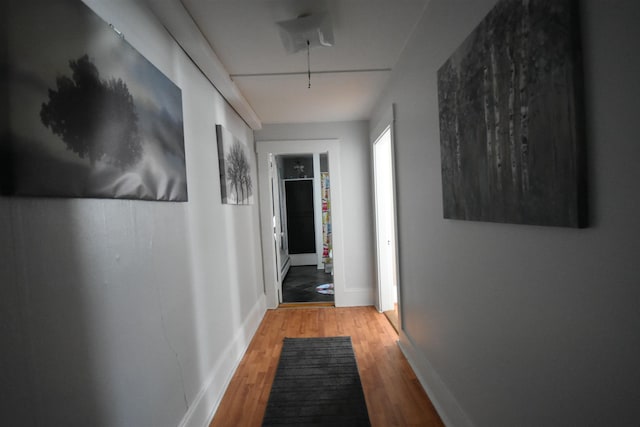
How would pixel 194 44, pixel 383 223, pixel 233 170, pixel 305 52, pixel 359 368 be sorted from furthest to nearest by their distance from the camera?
pixel 383 223, pixel 233 170, pixel 359 368, pixel 305 52, pixel 194 44

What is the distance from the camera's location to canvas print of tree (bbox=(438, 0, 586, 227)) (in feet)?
2.44

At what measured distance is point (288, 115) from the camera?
3592 millimetres

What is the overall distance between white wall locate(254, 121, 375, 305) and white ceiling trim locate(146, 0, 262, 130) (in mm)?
1253

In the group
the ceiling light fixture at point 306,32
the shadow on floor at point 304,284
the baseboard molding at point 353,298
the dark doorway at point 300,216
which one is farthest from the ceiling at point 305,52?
the dark doorway at point 300,216

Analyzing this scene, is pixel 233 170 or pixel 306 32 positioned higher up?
pixel 306 32

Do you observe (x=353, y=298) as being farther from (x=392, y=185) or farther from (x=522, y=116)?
(x=522, y=116)

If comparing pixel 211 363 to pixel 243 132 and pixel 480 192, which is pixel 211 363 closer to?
pixel 480 192

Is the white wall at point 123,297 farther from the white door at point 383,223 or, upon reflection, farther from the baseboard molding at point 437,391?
the white door at point 383,223

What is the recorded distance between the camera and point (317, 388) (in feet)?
7.02

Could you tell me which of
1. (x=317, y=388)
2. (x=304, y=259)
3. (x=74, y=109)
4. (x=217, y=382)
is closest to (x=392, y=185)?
(x=317, y=388)

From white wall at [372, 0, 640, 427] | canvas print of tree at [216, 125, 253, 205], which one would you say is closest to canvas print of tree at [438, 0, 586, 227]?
white wall at [372, 0, 640, 427]

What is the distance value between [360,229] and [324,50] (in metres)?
2.34

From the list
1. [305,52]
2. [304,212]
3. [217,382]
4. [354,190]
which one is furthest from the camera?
[304,212]

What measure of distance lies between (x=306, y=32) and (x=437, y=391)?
2.39 meters
